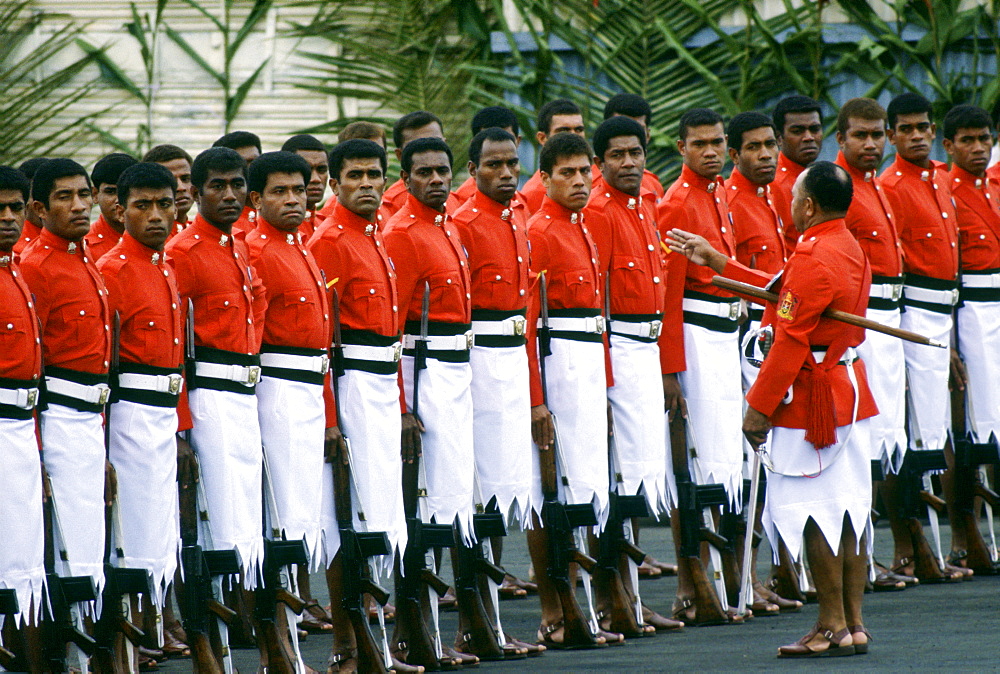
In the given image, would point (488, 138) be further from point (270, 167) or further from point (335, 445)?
point (335, 445)

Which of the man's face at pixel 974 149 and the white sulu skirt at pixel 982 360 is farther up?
Answer: the man's face at pixel 974 149

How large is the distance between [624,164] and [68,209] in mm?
2708

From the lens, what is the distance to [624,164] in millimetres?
7984

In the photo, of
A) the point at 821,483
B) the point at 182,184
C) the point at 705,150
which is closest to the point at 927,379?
the point at 705,150

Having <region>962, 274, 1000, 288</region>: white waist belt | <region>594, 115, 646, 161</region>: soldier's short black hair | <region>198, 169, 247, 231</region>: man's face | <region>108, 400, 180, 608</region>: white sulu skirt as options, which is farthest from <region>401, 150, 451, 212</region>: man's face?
<region>962, 274, 1000, 288</region>: white waist belt

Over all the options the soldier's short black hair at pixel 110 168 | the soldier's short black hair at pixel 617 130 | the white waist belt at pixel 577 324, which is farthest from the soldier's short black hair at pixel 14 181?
the soldier's short black hair at pixel 617 130

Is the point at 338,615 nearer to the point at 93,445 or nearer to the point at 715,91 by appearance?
the point at 93,445

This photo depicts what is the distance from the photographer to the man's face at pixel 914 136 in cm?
916

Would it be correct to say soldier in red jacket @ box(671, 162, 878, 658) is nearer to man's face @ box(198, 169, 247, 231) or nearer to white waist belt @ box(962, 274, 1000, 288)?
man's face @ box(198, 169, 247, 231)

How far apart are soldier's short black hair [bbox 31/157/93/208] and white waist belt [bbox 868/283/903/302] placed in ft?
13.8

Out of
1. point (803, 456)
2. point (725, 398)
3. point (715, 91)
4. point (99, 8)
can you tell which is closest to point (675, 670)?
point (803, 456)

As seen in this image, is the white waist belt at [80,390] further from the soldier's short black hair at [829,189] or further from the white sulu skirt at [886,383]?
the white sulu skirt at [886,383]

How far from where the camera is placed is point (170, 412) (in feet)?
21.5

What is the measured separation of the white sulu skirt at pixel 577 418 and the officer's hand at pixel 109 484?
193 centimetres
